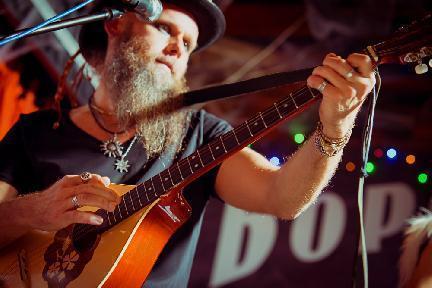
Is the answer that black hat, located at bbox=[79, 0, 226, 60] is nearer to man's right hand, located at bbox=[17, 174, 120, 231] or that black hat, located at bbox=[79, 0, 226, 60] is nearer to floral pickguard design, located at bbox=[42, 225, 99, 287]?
man's right hand, located at bbox=[17, 174, 120, 231]

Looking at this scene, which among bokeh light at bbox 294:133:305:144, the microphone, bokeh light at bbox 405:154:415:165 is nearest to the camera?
the microphone

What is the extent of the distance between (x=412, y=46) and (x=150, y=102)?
1306 mm

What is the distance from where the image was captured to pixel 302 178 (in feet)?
5.89

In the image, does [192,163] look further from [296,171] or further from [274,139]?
[274,139]

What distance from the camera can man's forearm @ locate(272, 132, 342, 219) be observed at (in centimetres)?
171

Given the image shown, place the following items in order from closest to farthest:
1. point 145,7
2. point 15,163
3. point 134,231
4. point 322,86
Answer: point 322,86 < point 145,7 < point 134,231 < point 15,163

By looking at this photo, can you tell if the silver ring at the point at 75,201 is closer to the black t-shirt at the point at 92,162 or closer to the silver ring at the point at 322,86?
the black t-shirt at the point at 92,162

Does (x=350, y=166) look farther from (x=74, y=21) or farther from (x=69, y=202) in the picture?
(x=74, y=21)

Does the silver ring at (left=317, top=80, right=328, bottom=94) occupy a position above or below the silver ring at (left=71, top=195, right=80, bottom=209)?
below

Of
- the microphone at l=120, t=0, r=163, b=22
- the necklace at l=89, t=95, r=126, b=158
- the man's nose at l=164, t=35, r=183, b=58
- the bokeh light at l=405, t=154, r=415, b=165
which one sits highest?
the man's nose at l=164, t=35, r=183, b=58

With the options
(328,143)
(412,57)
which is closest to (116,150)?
(328,143)

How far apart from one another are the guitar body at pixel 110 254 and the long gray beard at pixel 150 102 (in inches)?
13.3

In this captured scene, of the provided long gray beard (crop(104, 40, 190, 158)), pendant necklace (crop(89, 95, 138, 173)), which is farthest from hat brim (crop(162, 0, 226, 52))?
pendant necklace (crop(89, 95, 138, 173))

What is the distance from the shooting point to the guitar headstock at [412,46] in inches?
53.3
